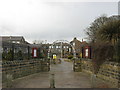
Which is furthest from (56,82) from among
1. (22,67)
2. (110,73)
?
(110,73)

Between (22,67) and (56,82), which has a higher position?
(22,67)

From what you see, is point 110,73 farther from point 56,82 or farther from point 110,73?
point 56,82

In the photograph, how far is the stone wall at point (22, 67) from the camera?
32.6 ft

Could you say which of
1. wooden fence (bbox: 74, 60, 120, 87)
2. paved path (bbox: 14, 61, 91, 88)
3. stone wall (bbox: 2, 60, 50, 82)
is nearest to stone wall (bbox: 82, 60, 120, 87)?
wooden fence (bbox: 74, 60, 120, 87)

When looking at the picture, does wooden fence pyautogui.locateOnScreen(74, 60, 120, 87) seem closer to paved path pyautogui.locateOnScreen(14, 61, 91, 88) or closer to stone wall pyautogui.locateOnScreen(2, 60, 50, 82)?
paved path pyautogui.locateOnScreen(14, 61, 91, 88)

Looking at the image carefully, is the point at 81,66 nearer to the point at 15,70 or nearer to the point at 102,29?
the point at 102,29

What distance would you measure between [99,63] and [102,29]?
2.48m

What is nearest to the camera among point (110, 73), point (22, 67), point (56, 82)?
point (110, 73)

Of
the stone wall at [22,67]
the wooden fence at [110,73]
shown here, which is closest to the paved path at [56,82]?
the stone wall at [22,67]

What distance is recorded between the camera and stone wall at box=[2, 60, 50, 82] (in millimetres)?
9935

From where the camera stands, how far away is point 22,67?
12242mm

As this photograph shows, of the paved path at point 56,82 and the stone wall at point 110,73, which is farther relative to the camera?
the paved path at point 56,82

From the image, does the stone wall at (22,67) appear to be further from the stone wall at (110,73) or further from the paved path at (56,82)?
the stone wall at (110,73)

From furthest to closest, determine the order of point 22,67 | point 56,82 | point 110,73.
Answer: point 22,67 < point 56,82 < point 110,73
